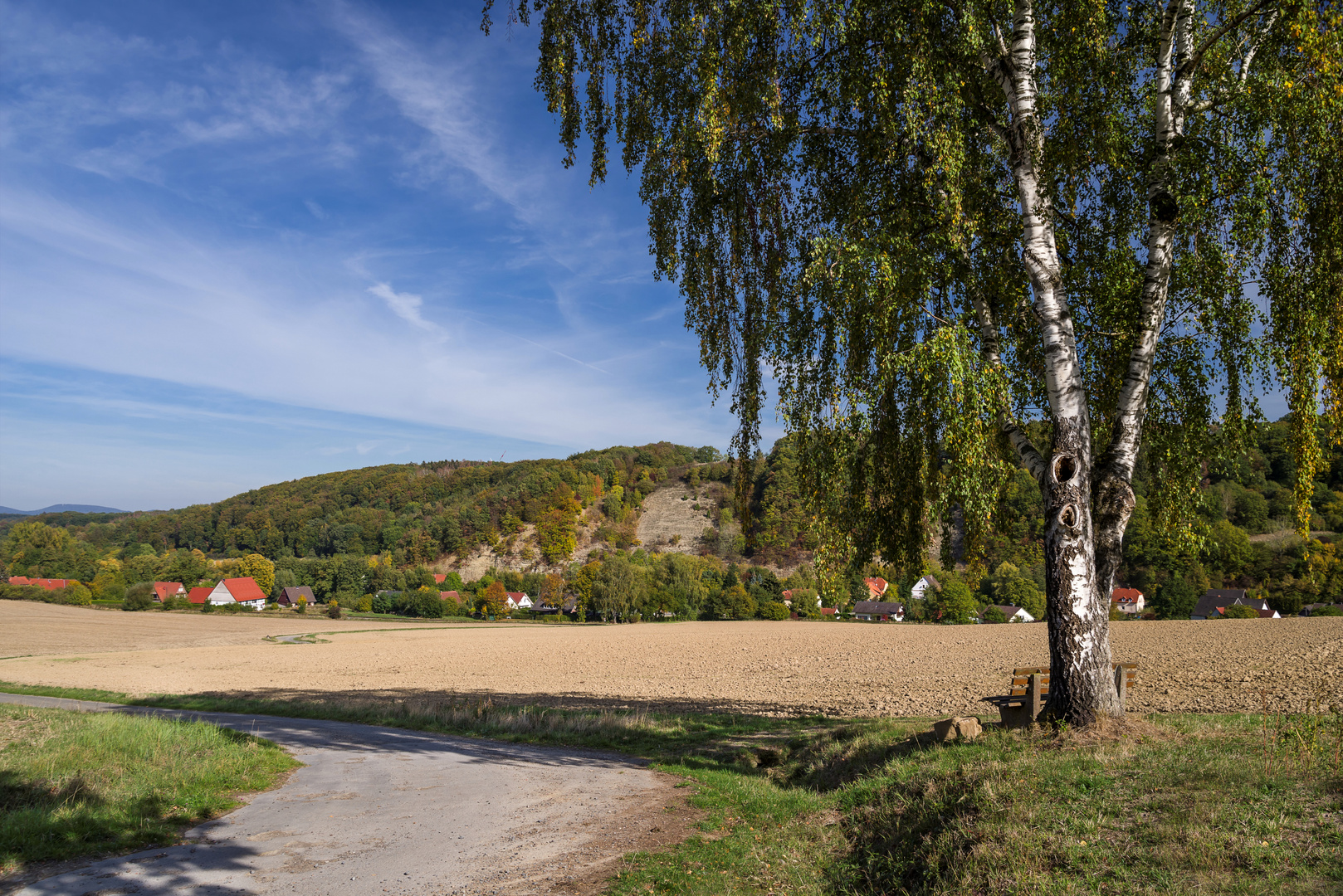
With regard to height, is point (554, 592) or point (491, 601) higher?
point (554, 592)

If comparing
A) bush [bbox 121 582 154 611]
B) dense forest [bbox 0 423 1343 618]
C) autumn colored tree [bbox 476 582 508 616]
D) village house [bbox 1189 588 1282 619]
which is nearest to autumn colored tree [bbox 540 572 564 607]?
dense forest [bbox 0 423 1343 618]

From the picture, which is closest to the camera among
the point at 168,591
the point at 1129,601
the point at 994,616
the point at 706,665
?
the point at 706,665

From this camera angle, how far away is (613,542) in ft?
561

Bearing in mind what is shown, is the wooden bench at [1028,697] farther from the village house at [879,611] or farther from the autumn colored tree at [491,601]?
the autumn colored tree at [491,601]

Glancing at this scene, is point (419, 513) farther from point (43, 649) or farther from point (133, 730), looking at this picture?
point (133, 730)

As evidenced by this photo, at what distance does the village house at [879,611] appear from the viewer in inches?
3659

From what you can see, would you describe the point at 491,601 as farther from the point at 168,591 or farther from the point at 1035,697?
the point at 1035,697

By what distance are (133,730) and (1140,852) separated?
42.3 ft

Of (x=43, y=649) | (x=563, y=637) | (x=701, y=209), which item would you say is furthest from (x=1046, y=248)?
(x=43, y=649)

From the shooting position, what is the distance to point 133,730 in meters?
10.5

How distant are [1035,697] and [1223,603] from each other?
75717 mm

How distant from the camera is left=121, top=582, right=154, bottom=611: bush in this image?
86250 mm

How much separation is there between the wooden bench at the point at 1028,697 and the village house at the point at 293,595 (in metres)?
110

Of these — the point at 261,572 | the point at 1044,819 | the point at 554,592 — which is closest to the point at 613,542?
the point at 554,592
